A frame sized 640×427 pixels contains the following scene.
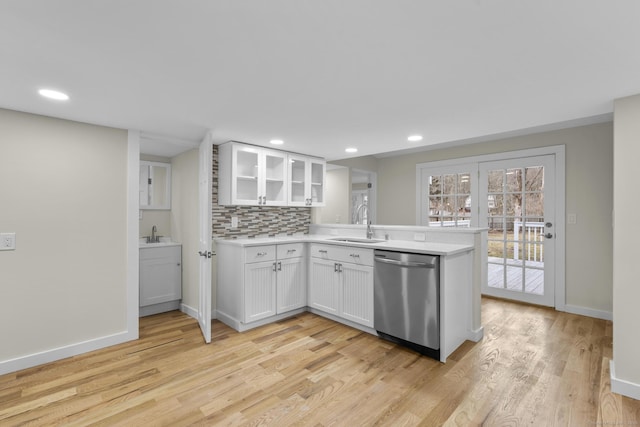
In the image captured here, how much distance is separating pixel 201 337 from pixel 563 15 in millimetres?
3524

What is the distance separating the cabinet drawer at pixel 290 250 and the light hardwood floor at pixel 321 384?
0.84 metres

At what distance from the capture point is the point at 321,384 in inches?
89.5

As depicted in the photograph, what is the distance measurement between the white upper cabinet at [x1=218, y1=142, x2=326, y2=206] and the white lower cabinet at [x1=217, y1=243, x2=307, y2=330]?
0.64 m

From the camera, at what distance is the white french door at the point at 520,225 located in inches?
160

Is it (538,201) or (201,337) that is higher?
(538,201)

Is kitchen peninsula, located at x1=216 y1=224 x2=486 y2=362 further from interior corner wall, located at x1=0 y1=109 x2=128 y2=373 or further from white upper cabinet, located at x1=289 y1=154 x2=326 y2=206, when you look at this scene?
interior corner wall, located at x1=0 y1=109 x2=128 y2=373

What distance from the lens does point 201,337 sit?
313 cm

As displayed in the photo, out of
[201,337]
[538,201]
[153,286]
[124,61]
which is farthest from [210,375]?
[538,201]

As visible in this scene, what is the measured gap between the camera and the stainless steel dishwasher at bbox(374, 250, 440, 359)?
262 cm

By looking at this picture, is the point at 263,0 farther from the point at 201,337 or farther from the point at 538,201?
the point at 538,201

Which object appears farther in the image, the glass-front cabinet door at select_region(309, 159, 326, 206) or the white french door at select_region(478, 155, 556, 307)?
the glass-front cabinet door at select_region(309, 159, 326, 206)

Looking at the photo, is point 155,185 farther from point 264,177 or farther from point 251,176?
point 264,177

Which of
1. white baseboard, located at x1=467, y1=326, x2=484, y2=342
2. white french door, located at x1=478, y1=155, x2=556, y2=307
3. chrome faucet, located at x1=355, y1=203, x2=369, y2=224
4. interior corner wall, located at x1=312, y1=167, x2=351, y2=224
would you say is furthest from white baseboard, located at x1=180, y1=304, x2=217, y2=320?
chrome faucet, located at x1=355, y1=203, x2=369, y2=224

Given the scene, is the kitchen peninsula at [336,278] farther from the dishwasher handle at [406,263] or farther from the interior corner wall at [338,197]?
the interior corner wall at [338,197]
